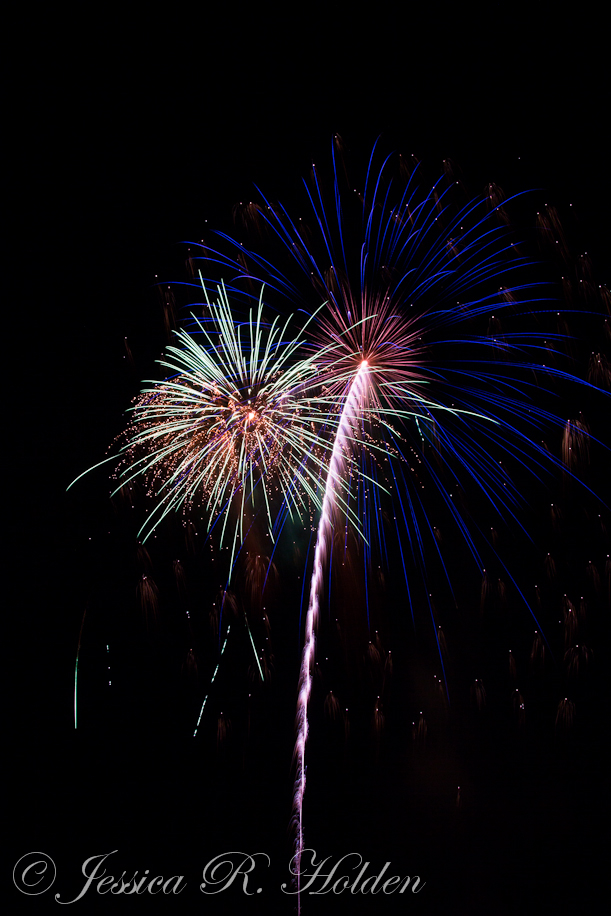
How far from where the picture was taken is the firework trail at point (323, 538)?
→ 6.48 meters

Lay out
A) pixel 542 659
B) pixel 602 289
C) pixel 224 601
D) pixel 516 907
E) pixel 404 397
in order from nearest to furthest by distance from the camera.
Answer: pixel 404 397, pixel 602 289, pixel 224 601, pixel 542 659, pixel 516 907

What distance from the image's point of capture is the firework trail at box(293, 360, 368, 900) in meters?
6.48

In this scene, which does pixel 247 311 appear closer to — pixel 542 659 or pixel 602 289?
pixel 602 289

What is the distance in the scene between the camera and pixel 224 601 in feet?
25.1

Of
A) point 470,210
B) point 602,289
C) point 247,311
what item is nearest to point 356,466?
point 247,311

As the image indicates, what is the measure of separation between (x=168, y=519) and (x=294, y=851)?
6.57m

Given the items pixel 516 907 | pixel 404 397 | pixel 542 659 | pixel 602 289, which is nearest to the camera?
pixel 404 397

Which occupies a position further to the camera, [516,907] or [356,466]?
[516,907]

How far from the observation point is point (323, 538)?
709 cm

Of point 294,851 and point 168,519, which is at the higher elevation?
point 168,519

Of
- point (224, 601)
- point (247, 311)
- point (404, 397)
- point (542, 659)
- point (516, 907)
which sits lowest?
point (516, 907)

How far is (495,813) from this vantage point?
30.1 ft

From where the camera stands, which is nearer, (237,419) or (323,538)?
(237,419)

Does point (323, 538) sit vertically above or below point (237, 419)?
below
